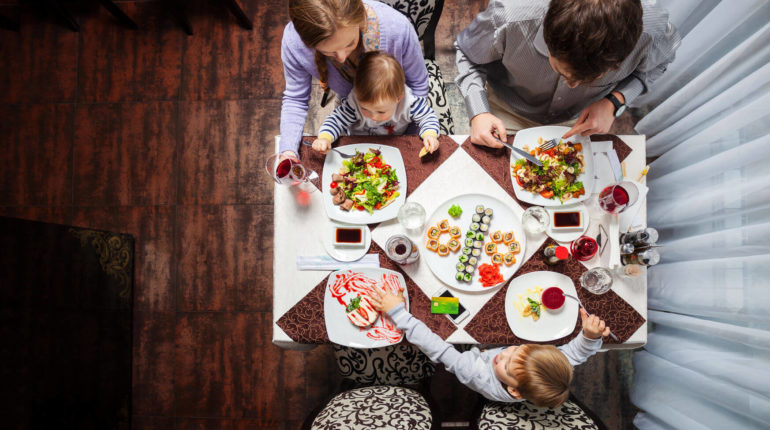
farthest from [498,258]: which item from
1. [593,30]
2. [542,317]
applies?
[593,30]

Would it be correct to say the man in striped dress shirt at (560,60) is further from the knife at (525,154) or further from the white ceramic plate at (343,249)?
the white ceramic plate at (343,249)

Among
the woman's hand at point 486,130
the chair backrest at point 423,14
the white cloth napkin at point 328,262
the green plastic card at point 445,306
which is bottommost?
the green plastic card at point 445,306

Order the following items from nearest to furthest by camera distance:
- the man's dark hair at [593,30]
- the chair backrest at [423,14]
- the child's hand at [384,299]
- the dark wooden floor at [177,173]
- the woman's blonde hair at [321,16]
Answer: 1. the man's dark hair at [593,30]
2. the woman's blonde hair at [321,16]
3. the child's hand at [384,299]
4. the chair backrest at [423,14]
5. the dark wooden floor at [177,173]

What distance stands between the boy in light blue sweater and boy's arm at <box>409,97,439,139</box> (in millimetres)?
700

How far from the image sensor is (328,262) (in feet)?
5.02

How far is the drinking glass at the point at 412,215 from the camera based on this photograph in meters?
1.50

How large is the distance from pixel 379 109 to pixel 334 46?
0.31m

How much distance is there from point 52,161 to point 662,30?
345 centimetres

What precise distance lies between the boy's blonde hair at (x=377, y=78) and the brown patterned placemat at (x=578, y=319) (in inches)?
34.2

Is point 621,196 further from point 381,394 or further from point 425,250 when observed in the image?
point 381,394

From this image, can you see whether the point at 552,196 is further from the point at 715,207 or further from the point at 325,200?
the point at 325,200

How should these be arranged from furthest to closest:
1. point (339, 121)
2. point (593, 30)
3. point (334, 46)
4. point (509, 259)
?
point (339, 121) < point (509, 259) < point (334, 46) < point (593, 30)

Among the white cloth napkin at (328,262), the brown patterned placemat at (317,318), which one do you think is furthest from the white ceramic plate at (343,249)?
the brown patterned placemat at (317,318)

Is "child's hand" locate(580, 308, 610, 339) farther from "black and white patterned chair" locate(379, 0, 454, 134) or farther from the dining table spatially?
"black and white patterned chair" locate(379, 0, 454, 134)
